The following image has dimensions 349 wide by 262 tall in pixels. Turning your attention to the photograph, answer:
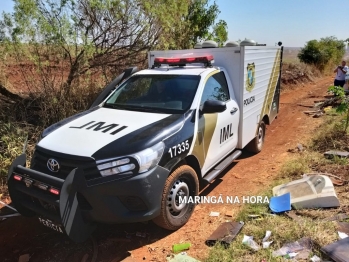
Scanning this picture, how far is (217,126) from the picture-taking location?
421cm

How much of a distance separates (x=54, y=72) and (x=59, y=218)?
13.5 ft

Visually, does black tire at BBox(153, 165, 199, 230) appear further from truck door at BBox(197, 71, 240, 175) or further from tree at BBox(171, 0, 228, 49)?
tree at BBox(171, 0, 228, 49)

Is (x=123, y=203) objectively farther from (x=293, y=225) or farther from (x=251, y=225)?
(x=293, y=225)

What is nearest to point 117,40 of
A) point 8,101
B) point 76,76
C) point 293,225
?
point 76,76

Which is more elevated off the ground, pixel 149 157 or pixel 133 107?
pixel 133 107

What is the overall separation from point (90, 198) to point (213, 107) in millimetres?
1845

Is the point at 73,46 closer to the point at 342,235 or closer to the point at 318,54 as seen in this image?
the point at 342,235

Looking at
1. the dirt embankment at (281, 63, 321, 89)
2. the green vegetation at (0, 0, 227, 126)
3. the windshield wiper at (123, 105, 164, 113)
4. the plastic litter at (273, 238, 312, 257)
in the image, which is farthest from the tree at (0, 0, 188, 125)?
the dirt embankment at (281, 63, 321, 89)

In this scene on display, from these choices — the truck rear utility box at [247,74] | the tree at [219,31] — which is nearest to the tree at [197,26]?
the tree at [219,31]

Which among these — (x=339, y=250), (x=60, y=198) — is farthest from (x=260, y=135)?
(x=60, y=198)

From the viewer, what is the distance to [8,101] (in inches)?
248

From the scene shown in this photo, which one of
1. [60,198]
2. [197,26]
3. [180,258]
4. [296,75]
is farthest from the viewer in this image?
[296,75]

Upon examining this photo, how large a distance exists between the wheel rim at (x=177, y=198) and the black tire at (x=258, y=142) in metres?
2.98

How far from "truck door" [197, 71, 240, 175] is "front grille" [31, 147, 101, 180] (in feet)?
4.76
